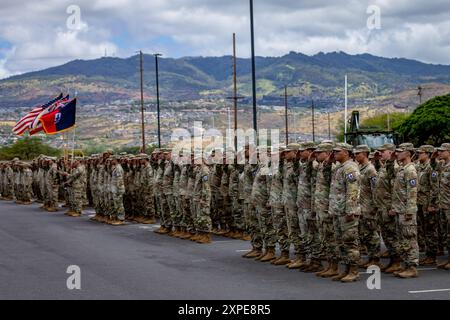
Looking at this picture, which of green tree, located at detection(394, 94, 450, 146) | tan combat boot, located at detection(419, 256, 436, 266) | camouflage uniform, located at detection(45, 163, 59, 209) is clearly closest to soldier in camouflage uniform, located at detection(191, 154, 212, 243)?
tan combat boot, located at detection(419, 256, 436, 266)

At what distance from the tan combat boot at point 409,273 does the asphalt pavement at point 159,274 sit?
13 cm

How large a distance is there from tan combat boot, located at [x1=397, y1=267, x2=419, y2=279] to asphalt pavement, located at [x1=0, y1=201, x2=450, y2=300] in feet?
0.43

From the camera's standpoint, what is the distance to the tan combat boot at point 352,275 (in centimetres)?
1240

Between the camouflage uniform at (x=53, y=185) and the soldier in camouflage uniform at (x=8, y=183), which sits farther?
the soldier in camouflage uniform at (x=8, y=183)

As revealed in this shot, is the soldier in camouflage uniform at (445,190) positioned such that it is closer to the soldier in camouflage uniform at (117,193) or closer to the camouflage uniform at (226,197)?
the camouflage uniform at (226,197)

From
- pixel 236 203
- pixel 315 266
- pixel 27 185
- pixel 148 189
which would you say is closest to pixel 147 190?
pixel 148 189

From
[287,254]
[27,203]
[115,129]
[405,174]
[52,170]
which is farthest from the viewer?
[115,129]

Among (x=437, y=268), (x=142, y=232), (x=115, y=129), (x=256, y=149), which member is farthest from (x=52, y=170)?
(x=115, y=129)

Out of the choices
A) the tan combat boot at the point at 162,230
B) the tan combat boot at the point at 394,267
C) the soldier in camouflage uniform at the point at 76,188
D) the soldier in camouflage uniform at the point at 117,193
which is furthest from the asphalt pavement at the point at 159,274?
the soldier in camouflage uniform at the point at 76,188

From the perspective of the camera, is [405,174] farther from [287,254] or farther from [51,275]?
[51,275]

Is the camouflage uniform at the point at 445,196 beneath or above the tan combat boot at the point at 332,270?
above
